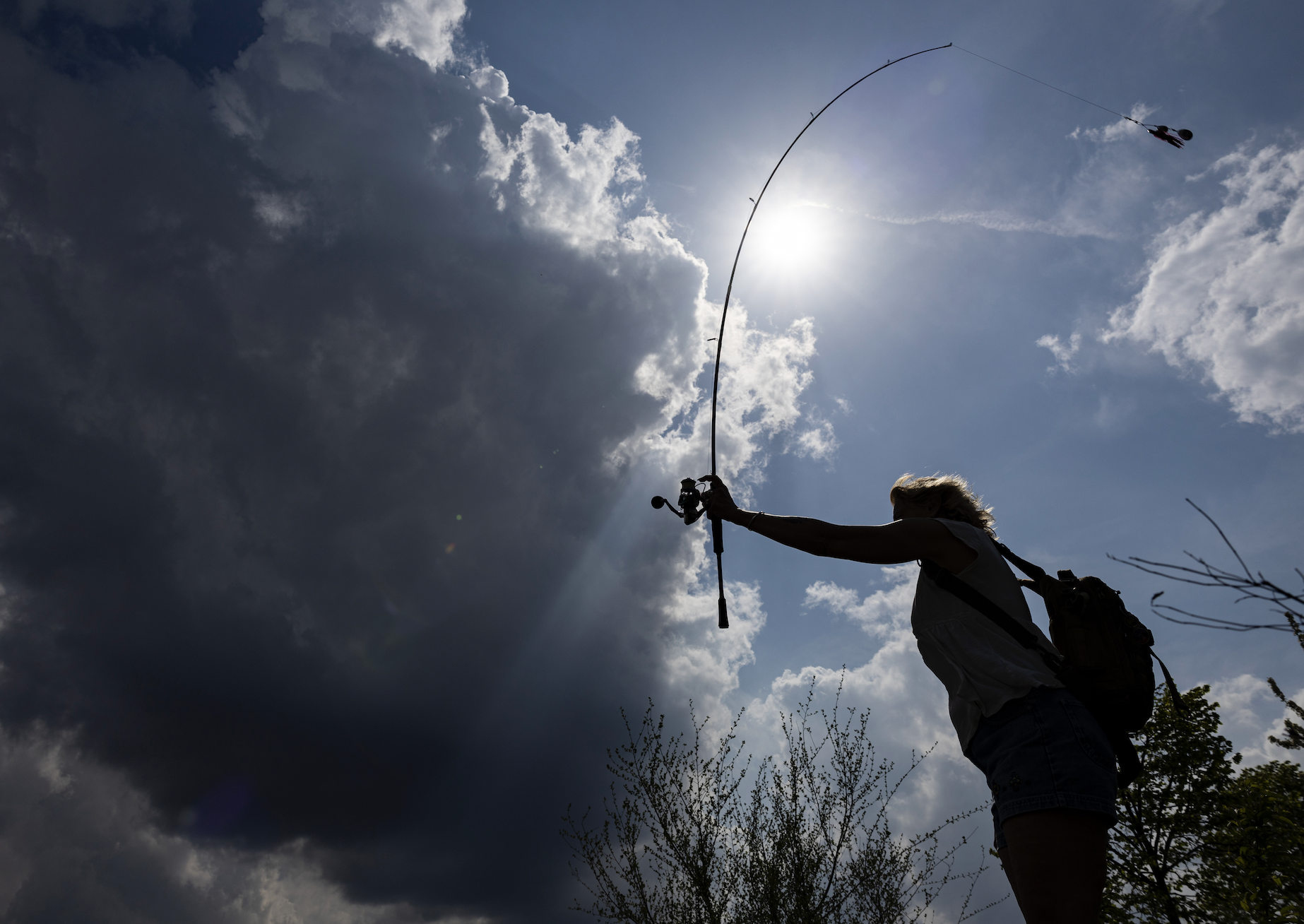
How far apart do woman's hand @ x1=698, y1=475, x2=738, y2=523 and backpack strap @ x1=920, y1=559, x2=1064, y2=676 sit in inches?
31.2

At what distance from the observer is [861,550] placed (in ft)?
7.29

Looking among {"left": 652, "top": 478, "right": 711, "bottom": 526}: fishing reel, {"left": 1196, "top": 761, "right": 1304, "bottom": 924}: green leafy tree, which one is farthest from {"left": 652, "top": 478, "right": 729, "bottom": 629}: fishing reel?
{"left": 1196, "top": 761, "right": 1304, "bottom": 924}: green leafy tree

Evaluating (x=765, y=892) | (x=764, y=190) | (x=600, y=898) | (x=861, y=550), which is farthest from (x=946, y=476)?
(x=600, y=898)

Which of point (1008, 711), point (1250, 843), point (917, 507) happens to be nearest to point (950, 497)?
point (917, 507)

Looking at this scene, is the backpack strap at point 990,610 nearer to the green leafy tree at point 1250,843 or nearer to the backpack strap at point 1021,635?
the backpack strap at point 1021,635

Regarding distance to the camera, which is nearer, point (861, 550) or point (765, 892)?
point (861, 550)

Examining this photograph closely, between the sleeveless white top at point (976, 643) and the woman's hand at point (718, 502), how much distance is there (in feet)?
2.57

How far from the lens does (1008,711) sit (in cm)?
194

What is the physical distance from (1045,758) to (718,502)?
1459mm

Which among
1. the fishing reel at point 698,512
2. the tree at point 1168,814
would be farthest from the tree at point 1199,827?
the fishing reel at point 698,512

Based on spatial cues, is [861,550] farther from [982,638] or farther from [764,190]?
[764,190]

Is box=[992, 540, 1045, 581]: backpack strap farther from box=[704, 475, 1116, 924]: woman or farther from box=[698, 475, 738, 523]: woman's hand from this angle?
box=[698, 475, 738, 523]: woman's hand

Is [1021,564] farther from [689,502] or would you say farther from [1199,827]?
[1199,827]

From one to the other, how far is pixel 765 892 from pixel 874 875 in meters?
1.59
